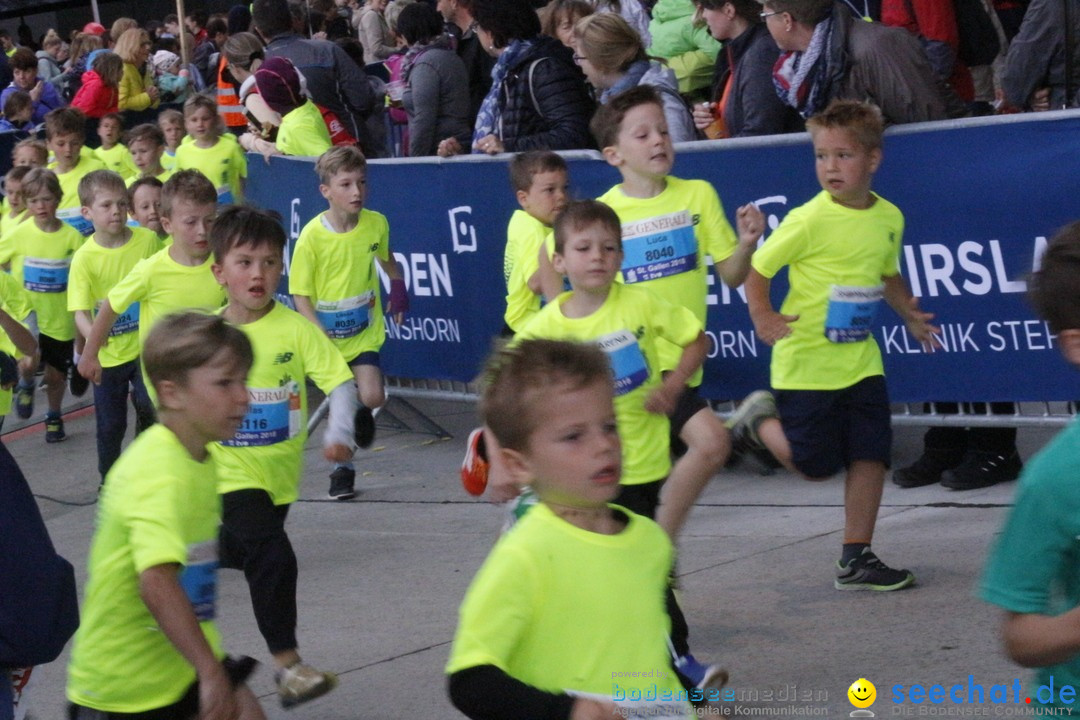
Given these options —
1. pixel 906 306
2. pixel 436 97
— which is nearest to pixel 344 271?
pixel 436 97

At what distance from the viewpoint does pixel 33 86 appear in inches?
744

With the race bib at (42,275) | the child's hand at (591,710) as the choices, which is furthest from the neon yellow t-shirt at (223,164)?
the child's hand at (591,710)

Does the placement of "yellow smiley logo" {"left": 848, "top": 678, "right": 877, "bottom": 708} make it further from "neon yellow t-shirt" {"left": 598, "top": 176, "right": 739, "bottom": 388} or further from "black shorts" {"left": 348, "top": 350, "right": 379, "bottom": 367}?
"black shorts" {"left": 348, "top": 350, "right": 379, "bottom": 367}

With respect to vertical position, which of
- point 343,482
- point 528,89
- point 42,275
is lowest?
point 343,482

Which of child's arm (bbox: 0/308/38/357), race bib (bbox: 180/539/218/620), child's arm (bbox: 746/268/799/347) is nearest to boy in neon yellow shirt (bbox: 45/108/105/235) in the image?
child's arm (bbox: 0/308/38/357)

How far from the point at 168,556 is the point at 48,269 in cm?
728

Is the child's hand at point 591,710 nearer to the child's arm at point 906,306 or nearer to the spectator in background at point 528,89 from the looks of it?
the child's arm at point 906,306

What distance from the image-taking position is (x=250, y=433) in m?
5.14

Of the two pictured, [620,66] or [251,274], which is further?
[620,66]

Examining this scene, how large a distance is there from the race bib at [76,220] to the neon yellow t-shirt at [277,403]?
269 inches

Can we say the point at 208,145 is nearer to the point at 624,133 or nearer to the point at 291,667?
the point at 624,133

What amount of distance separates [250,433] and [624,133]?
1820mm

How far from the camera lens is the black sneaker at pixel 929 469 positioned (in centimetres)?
697

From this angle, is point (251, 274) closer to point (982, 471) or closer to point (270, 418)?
point (270, 418)
